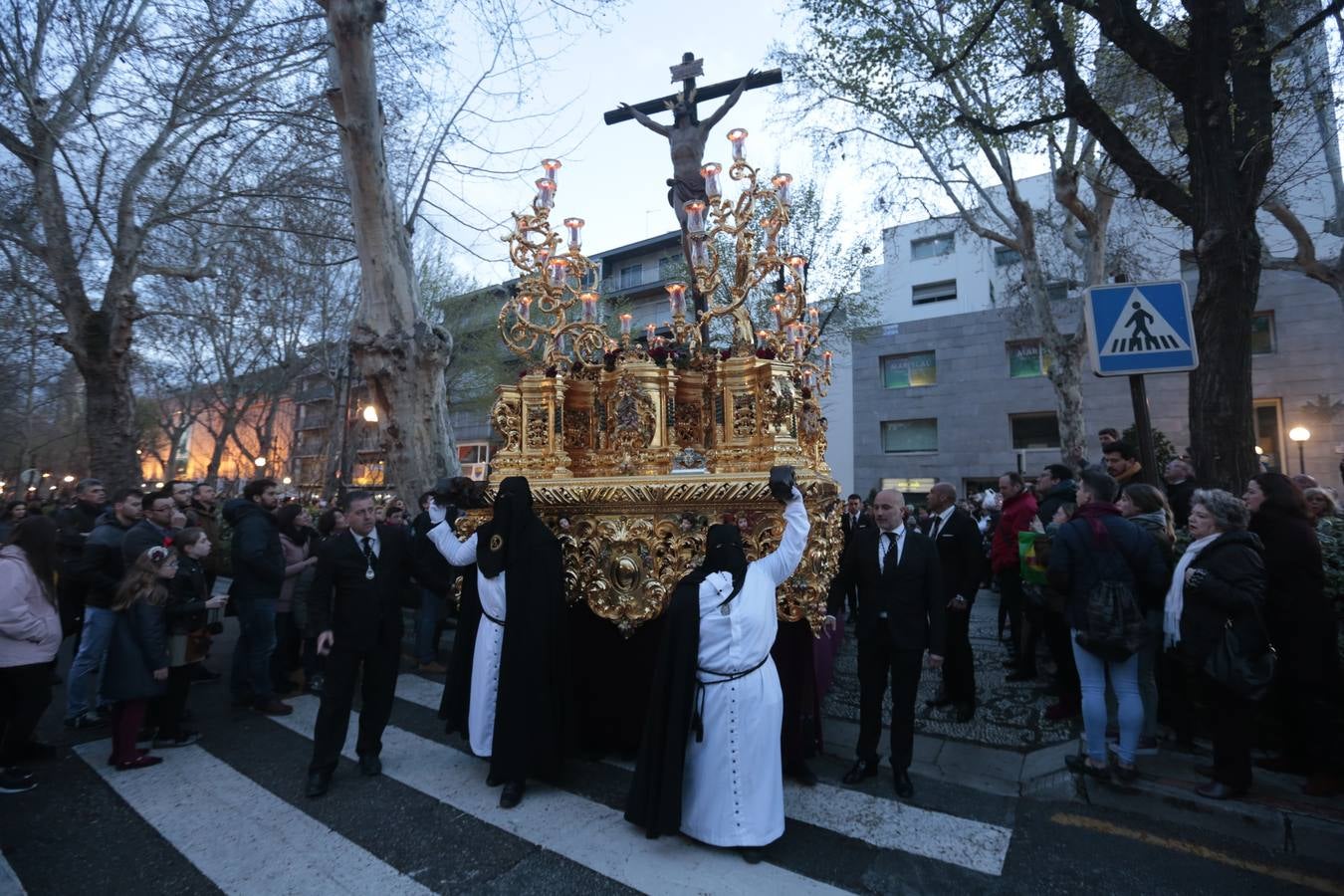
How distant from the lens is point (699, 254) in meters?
5.62

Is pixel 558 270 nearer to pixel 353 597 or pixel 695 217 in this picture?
pixel 695 217

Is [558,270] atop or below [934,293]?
below

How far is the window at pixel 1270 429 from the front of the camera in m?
20.8

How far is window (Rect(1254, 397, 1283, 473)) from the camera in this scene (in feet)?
68.3

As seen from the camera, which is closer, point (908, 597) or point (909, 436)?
point (908, 597)

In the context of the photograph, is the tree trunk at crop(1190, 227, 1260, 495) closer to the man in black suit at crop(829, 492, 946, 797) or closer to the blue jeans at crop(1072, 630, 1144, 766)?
the blue jeans at crop(1072, 630, 1144, 766)

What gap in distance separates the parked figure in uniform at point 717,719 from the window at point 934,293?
2706 cm

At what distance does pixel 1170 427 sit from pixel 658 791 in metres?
25.3

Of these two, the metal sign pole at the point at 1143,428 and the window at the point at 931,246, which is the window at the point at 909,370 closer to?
the window at the point at 931,246

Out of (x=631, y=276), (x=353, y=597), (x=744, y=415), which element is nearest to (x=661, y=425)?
(x=744, y=415)

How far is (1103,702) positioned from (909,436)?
80.6 ft

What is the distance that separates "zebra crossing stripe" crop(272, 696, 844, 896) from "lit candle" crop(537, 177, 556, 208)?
4627 mm

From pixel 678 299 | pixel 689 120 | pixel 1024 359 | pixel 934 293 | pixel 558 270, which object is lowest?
pixel 678 299

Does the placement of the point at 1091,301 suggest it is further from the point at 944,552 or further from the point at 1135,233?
the point at 1135,233
